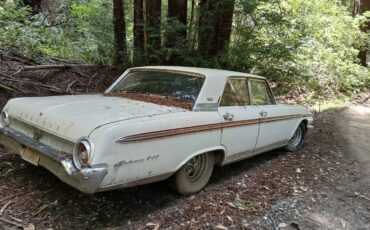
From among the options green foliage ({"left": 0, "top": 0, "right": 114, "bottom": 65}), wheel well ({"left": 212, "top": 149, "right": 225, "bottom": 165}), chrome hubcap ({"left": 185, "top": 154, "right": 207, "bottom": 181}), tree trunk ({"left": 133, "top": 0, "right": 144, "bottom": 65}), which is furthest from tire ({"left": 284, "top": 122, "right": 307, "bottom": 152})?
green foliage ({"left": 0, "top": 0, "right": 114, "bottom": 65})

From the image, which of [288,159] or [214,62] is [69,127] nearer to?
[288,159]

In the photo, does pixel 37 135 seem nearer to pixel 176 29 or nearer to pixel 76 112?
pixel 76 112

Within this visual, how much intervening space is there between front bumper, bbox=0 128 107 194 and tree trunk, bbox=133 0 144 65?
4.95 meters

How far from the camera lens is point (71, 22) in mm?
15555

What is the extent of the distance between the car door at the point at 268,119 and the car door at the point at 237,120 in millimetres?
169

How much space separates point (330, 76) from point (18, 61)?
950 centimetres

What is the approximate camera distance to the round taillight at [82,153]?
11.3 ft

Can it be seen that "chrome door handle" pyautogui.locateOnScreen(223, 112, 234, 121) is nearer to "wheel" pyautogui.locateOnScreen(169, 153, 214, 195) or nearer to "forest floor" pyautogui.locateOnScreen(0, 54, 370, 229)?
"wheel" pyautogui.locateOnScreen(169, 153, 214, 195)

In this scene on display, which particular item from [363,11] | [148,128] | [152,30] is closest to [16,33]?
[152,30]

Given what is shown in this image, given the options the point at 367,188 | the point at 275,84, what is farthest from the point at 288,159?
the point at 275,84

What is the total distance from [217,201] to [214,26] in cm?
586

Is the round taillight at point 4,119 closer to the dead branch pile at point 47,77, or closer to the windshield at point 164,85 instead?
the windshield at point 164,85

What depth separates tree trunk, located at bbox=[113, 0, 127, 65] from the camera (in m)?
9.68

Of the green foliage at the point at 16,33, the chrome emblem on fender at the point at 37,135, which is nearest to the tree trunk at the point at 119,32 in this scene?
the green foliage at the point at 16,33
